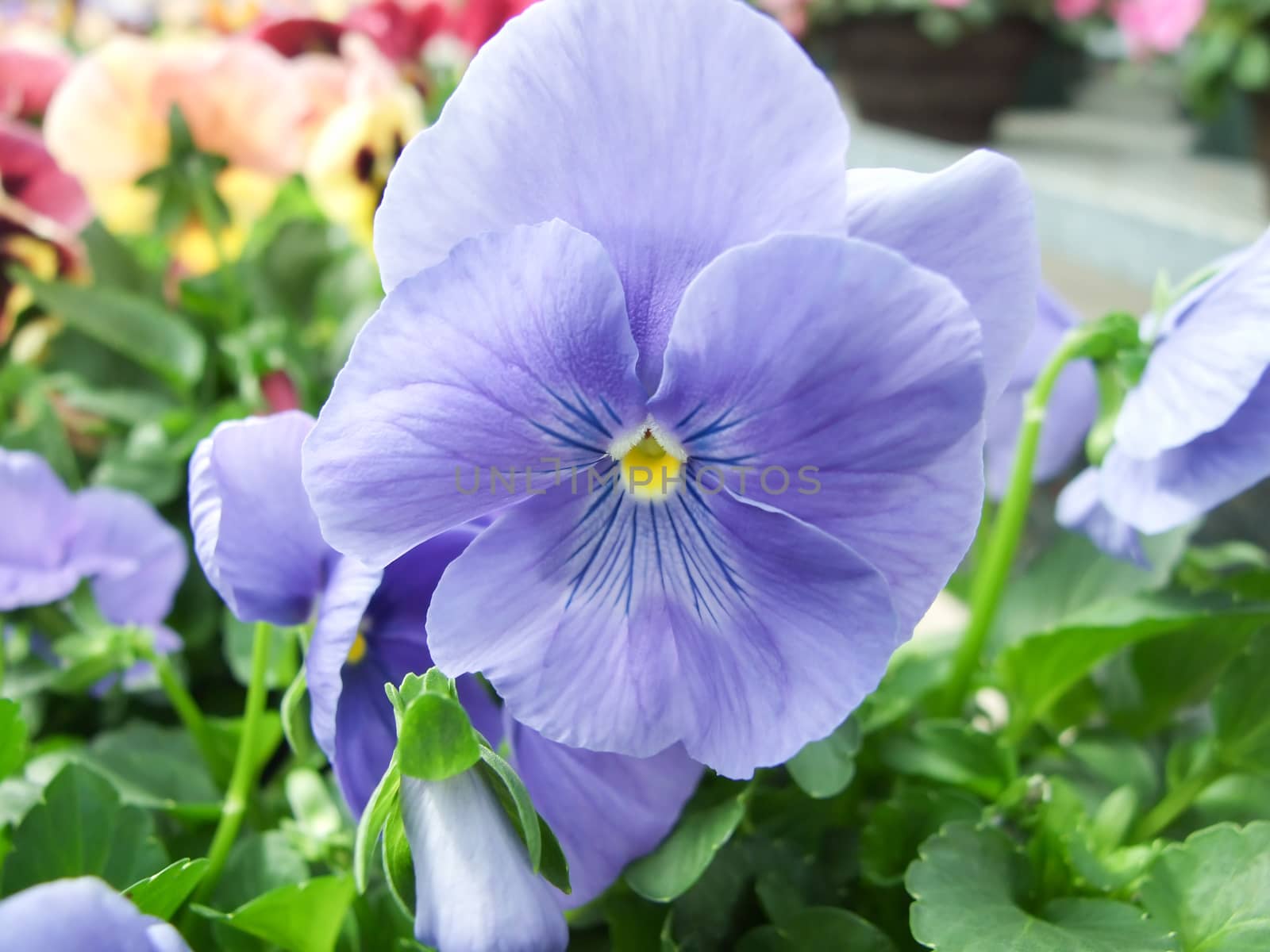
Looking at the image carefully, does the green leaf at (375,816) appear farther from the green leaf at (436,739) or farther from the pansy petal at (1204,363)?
the pansy petal at (1204,363)

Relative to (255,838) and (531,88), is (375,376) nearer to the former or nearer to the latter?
(531,88)

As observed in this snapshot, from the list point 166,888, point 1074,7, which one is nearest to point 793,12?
point 1074,7

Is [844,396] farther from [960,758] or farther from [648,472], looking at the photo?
[960,758]

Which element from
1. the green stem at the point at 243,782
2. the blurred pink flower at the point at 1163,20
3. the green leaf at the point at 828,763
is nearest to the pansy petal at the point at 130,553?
the green stem at the point at 243,782

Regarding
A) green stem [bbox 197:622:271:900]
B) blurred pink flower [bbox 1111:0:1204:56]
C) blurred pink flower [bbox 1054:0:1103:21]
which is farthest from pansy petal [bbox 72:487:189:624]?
blurred pink flower [bbox 1054:0:1103:21]

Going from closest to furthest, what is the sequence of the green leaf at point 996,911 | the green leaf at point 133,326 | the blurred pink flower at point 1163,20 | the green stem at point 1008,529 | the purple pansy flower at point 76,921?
the purple pansy flower at point 76,921, the green leaf at point 996,911, the green stem at point 1008,529, the green leaf at point 133,326, the blurred pink flower at point 1163,20
